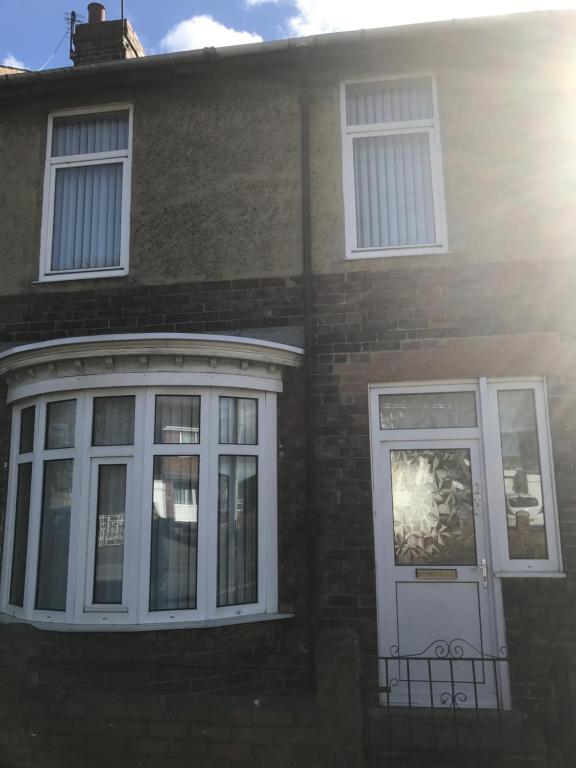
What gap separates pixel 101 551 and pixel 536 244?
4.70m

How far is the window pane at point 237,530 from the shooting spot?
18.4 feet

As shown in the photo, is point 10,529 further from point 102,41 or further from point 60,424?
point 102,41

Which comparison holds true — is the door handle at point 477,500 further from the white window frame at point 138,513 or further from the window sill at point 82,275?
the window sill at point 82,275

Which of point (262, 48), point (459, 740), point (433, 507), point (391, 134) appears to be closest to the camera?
point (459, 740)

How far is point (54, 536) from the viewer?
5738 millimetres

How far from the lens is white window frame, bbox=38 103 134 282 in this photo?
6.71 m

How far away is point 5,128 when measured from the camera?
714 cm

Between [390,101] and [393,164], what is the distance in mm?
671

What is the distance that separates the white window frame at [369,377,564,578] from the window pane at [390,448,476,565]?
162 mm

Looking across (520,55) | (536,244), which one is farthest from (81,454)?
(520,55)

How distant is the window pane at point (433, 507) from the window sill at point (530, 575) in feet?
0.90

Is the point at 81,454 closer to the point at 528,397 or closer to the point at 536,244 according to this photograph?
the point at 528,397

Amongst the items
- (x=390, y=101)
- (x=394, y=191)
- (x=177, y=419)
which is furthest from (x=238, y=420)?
(x=390, y=101)

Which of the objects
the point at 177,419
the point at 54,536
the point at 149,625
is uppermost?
the point at 177,419
